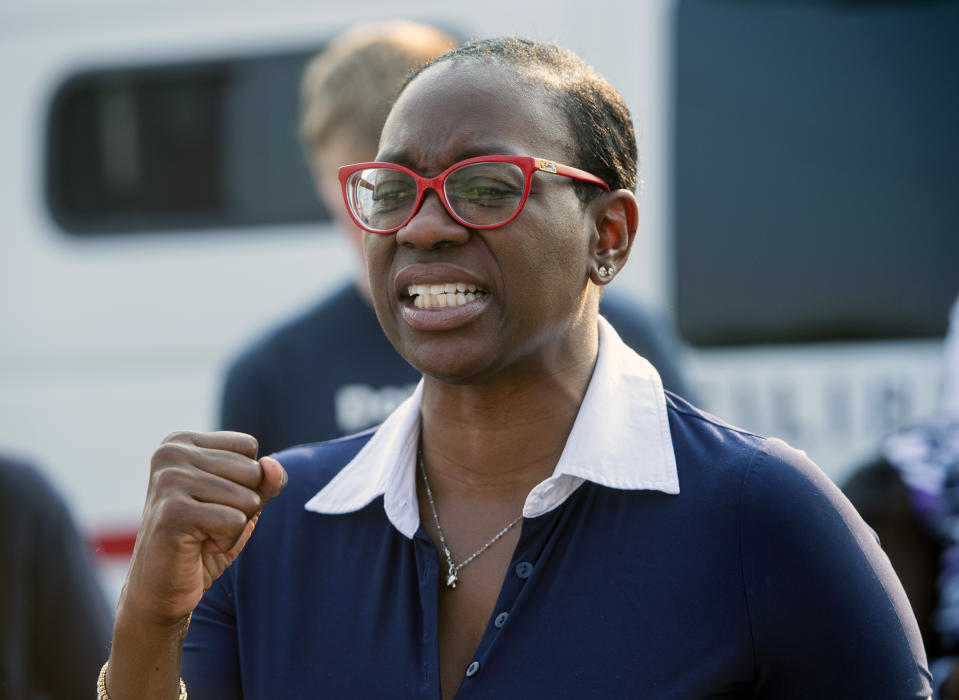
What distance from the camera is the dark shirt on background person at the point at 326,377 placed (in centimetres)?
289

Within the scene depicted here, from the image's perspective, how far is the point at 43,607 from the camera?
8.73 feet

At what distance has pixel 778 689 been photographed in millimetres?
1702

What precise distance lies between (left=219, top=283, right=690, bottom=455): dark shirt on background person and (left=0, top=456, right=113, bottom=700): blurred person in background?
18.4 inches

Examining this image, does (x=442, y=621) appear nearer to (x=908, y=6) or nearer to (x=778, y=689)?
(x=778, y=689)

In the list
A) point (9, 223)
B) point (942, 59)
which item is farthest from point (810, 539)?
point (9, 223)

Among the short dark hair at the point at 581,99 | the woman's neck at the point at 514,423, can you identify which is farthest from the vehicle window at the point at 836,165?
the woman's neck at the point at 514,423

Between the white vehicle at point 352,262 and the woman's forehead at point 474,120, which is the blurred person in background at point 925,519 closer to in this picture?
the white vehicle at point 352,262

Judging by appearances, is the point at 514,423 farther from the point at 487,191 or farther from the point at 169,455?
the point at 169,455

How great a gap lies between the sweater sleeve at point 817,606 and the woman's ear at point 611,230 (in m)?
0.44

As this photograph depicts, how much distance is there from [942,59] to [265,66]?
7.81ft

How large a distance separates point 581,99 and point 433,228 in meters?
0.35

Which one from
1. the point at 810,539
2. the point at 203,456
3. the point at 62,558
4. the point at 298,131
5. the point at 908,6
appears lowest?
the point at 62,558

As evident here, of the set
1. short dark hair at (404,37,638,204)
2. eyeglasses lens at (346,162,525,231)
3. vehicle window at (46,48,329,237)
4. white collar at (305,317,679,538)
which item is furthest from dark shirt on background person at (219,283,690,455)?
vehicle window at (46,48,329,237)

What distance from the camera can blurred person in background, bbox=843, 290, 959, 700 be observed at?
2.78 metres
